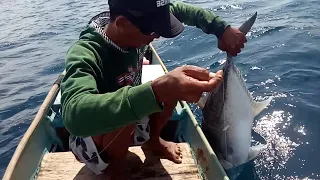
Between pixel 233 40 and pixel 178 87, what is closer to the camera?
pixel 178 87

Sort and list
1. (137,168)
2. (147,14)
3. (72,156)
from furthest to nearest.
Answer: (72,156) < (137,168) < (147,14)

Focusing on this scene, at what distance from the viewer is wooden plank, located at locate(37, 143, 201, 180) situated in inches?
134

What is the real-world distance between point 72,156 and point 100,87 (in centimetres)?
131

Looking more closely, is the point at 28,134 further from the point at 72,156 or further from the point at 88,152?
the point at 88,152

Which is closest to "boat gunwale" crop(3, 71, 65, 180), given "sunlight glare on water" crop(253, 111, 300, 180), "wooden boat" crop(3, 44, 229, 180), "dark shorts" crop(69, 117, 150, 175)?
"wooden boat" crop(3, 44, 229, 180)

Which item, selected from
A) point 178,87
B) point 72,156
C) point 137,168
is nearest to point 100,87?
point 178,87

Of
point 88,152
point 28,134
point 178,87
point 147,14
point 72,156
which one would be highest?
point 147,14

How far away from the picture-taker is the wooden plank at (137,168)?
341cm

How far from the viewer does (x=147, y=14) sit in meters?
2.48

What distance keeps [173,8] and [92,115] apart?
2.24 m

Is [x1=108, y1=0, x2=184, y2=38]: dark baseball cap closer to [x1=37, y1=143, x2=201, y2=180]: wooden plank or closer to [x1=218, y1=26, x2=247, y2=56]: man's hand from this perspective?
[x1=218, y1=26, x2=247, y2=56]: man's hand

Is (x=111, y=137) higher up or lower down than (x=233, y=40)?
lower down

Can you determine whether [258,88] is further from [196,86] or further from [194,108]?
[196,86]

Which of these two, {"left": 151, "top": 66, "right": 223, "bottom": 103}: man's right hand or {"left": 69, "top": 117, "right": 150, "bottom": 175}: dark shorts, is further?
{"left": 69, "top": 117, "right": 150, "bottom": 175}: dark shorts
